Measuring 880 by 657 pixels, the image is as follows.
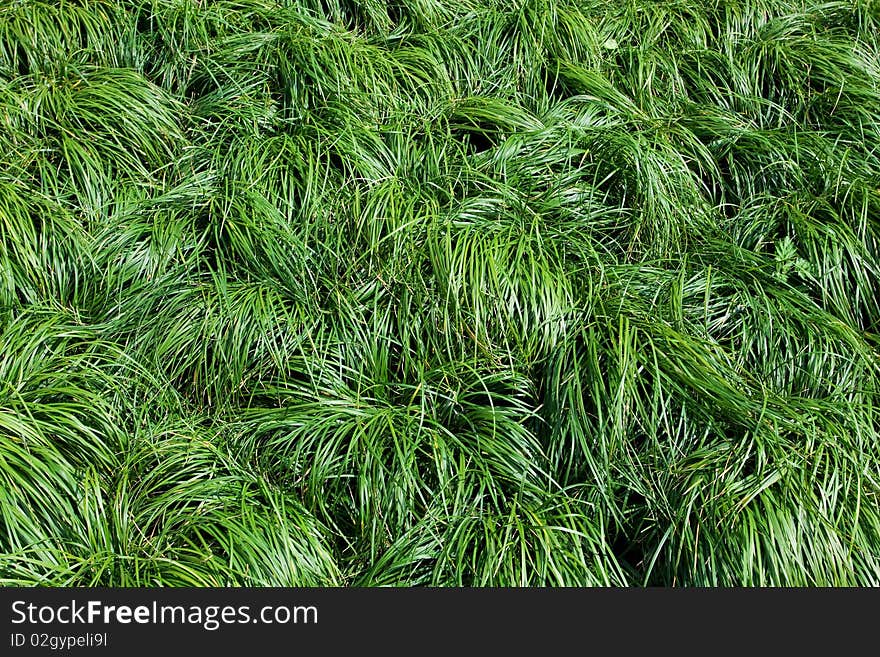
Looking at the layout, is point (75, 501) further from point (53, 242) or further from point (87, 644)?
point (53, 242)

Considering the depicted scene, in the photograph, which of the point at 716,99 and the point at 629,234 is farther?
the point at 716,99

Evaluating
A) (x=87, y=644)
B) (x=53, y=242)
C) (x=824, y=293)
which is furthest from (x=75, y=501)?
(x=824, y=293)

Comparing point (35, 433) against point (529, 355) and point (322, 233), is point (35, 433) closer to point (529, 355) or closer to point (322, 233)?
point (322, 233)

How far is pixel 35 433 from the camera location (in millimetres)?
2365

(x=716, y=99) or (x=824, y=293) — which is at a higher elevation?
(x=716, y=99)

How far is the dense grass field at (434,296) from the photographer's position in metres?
2.36

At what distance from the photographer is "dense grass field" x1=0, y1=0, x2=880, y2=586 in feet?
7.73

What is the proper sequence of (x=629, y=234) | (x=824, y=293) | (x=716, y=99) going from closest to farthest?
(x=824, y=293), (x=629, y=234), (x=716, y=99)

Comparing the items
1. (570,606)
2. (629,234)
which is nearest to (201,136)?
(629,234)

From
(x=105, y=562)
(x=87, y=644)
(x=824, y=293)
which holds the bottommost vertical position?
(x=87, y=644)

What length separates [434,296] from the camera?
9.37 ft

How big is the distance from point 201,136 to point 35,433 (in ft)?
5.01

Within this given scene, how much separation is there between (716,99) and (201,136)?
2239 millimetres

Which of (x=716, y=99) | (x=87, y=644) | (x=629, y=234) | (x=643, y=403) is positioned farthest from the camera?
(x=716, y=99)
